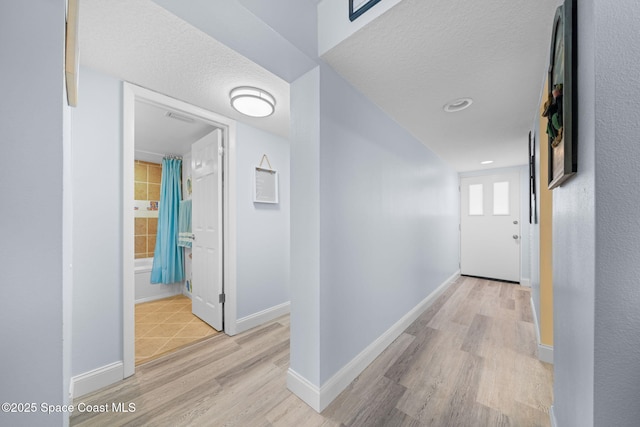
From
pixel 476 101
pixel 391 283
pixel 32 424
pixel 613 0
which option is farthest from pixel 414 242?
pixel 32 424

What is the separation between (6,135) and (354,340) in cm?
190

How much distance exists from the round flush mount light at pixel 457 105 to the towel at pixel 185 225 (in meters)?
3.56

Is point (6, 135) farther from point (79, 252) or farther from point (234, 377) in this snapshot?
point (234, 377)

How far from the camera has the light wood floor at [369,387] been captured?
1336 mm

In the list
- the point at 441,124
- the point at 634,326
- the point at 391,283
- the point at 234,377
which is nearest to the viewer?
the point at 634,326

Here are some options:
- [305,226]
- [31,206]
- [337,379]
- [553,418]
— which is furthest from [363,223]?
[31,206]

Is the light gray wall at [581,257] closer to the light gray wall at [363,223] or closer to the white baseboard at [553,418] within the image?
the white baseboard at [553,418]

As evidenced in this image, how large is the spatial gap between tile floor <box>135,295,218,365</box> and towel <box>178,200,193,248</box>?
0.89 meters

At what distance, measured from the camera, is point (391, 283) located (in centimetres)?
220

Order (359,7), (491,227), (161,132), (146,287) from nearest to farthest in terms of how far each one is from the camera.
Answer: (359,7)
(161,132)
(146,287)
(491,227)

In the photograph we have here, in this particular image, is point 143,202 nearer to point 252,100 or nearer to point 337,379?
point 252,100

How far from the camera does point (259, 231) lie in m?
2.62

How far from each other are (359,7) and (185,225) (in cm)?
352

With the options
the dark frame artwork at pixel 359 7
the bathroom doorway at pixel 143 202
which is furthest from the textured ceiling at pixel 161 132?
the dark frame artwork at pixel 359 7
